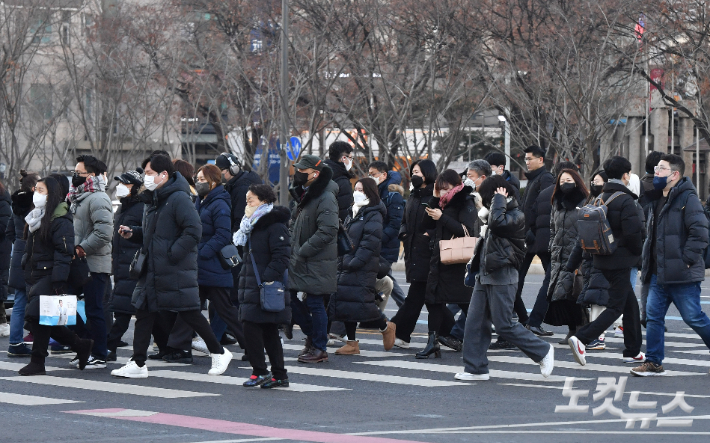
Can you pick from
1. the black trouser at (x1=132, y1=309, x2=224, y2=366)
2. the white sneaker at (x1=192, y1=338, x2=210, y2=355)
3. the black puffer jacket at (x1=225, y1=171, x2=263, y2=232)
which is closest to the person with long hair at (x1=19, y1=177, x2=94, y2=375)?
the black trouser at (x1=132, y1=309, x2=224, y2=366)

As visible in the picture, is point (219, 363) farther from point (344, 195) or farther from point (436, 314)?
point (344, 195)

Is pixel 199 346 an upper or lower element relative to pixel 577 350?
lower

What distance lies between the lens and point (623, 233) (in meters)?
10.9

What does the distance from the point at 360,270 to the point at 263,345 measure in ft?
8.09

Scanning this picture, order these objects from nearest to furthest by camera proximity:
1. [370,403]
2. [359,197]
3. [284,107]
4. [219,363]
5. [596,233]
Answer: [370,403] < [219,363] < [596,233] < [359,197] < [284,107]

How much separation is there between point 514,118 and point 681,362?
1753 centimetres

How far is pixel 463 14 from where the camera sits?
97.8 ft

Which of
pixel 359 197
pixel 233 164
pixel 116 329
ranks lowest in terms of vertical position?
pixel 116 329

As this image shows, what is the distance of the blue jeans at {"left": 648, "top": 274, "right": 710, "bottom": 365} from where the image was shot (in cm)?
1052

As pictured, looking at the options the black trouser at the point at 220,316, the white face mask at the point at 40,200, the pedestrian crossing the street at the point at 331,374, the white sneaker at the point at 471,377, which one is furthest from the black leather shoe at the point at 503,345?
the white face mask at the point at 40,200

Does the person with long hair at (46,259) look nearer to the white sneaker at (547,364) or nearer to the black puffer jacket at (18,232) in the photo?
the black puffer jacket at (18,232)

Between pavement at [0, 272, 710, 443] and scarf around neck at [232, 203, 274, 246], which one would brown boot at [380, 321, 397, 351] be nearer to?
pavement at [0, 272, 710, 443]

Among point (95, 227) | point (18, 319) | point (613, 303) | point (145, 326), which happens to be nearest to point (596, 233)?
point (613, 303)

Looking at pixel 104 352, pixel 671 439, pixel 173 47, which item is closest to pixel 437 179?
pixel 104 352
